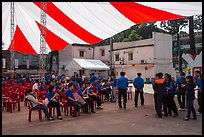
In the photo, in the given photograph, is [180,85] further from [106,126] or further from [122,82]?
[106,126]

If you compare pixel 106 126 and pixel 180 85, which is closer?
pixel 106 126

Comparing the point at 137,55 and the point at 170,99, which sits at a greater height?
the point at 137,55

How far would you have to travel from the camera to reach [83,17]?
9352 mm

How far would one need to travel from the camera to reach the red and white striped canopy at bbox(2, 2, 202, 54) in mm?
7670

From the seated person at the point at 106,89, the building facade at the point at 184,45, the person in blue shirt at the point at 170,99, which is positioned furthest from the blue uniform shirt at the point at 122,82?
the building facade at the point at 184,45

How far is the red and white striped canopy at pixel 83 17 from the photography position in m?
7.67

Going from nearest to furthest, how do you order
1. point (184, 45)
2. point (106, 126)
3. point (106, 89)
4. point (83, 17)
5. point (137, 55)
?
point (106, 126) < point (83, 17) < point (106, 89) < point (137, 55) < point (184, 45)

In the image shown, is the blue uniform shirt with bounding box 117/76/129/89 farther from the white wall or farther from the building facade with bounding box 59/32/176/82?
the white wall

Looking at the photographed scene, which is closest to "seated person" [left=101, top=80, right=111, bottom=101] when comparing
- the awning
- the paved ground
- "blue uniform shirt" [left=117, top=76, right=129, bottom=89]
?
"blue uniform shirt" [left=117, top=76, right=129, bottom=89]

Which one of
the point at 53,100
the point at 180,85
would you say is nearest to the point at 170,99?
the point at 180,85

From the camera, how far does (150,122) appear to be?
5926 millimetres

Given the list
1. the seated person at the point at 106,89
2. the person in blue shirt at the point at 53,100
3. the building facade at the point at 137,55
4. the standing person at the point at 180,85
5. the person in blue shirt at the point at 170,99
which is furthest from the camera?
the building facade at the point at 137,55

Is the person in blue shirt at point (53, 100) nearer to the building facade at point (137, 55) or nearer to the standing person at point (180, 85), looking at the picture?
the standing person at point (180, 85)

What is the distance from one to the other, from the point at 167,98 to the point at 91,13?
14.7 ft
